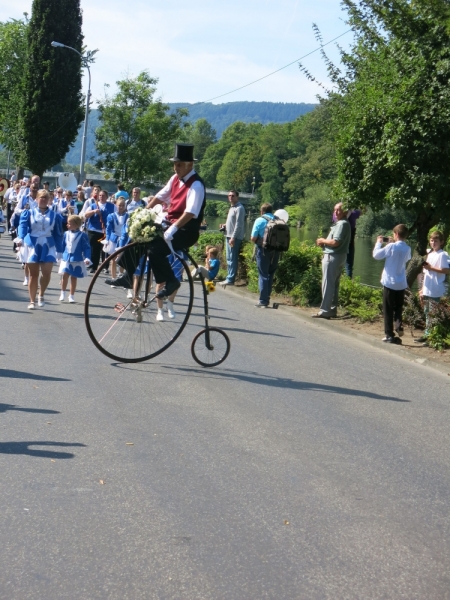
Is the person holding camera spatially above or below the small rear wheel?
above

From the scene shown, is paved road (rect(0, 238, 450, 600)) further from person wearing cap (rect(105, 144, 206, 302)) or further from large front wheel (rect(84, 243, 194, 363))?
person wearing cap (rect(105, 144, 206, 302))

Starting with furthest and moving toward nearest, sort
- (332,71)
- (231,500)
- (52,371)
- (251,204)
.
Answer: (251,204) → (332,71) → (52,371) → (231,500)

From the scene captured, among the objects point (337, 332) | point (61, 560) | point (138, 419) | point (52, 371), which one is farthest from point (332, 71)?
point (61, 560)

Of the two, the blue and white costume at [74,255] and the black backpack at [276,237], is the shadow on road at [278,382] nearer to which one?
the blue and white costume at [74,255]

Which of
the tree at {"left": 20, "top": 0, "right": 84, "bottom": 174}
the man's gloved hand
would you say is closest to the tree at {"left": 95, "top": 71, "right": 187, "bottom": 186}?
the tree at {"left": 20, "top": 0, "right": 84, "bottom": 174}

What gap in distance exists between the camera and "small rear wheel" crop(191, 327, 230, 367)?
11.3 m

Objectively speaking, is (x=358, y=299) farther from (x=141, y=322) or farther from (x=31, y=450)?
(x=31, y=450)

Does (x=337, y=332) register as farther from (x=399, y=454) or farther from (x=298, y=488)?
(x=298, y=488)

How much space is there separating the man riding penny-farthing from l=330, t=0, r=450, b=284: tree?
608cm

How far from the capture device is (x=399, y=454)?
25.6ft

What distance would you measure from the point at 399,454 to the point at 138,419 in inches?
85.4

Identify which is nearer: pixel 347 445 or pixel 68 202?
pixel 347 445

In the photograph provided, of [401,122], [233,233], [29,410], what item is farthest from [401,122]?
[29,410]

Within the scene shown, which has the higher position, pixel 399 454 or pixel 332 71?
pixel 332 71
